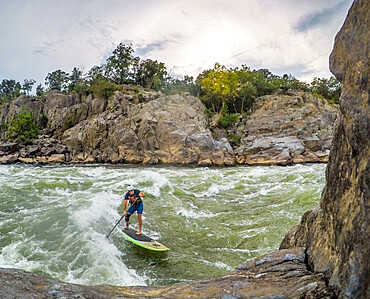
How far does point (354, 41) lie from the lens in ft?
7.88

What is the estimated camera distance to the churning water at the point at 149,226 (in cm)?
612

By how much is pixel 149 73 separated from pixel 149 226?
3848 centimetres

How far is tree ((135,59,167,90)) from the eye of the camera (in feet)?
143

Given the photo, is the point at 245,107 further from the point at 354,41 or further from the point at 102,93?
the point at 354,41

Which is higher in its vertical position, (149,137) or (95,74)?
(95,74)

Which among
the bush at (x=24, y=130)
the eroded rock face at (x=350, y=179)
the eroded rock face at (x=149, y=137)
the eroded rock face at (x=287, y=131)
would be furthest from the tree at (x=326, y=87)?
the eroded rock face at (x=350, y=179)

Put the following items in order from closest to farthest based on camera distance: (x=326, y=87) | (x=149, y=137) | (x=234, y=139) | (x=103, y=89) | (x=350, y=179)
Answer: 1. (x=350, y=179)
2. (x=149, y=137)
3. (x=234, y=139)
4. (x=103, y=89)
5. (x=326, y=87)

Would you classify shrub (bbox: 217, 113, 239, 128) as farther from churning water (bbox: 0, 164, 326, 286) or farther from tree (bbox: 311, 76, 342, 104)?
churning water (bbox: 0, 164, 326, 286)

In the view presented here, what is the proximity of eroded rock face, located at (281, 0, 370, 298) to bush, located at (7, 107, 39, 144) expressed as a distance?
34225 mm

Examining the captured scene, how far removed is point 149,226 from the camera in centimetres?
866

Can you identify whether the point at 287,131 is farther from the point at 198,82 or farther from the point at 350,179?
the point at 350,179

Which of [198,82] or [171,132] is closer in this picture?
[171,132]

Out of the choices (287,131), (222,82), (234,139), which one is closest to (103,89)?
Answer: (222,82)

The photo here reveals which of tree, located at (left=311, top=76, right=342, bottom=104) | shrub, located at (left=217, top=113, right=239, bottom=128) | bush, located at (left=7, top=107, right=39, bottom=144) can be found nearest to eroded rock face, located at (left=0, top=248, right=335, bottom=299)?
shrub, located at (left=217, top=113, right=239, bottom=128)
